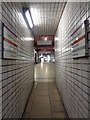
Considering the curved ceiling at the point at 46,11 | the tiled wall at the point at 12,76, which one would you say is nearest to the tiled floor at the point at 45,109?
the tiled wall at the point at 12,76

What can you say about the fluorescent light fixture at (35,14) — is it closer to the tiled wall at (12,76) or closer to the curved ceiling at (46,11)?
the curved ceiling at (46,11)

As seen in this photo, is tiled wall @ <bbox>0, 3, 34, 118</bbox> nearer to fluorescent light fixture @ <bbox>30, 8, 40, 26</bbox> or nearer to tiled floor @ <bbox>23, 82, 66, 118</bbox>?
tiled floor @ <bbox>23, 82, 66, 118</bbox>

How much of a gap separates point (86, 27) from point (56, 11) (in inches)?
87.1

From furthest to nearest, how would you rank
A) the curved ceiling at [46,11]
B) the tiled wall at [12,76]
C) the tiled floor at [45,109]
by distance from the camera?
1. the curved ceiling at [46,11]
2. the tiled floor at [45,109]
3. the tiled wall at [12,76]

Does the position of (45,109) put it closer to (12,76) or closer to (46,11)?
(12,76)

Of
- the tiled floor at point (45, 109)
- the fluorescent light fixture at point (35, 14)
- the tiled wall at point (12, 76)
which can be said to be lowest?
the tiled floor at point (45, 109)

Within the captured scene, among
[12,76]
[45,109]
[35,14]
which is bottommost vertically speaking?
[45,109]

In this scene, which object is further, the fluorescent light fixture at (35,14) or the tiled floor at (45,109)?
the fluorescent light fixture at (35,14)

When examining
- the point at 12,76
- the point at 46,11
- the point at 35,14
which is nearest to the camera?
the point at 12,76

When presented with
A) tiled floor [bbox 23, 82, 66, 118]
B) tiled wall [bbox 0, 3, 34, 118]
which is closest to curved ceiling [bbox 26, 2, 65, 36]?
tiled wall [bbox 0, 3, 34, 118]

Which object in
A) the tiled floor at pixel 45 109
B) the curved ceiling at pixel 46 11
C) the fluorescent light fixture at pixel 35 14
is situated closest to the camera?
the tiled floor at pixel 45 109

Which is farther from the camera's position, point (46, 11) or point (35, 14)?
point (35, 14)

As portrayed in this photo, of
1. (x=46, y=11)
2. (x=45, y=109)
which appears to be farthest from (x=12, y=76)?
(x=46, y=11)

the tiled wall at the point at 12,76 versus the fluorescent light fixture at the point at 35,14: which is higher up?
the fluorescent light fixture at the point at 35,14
